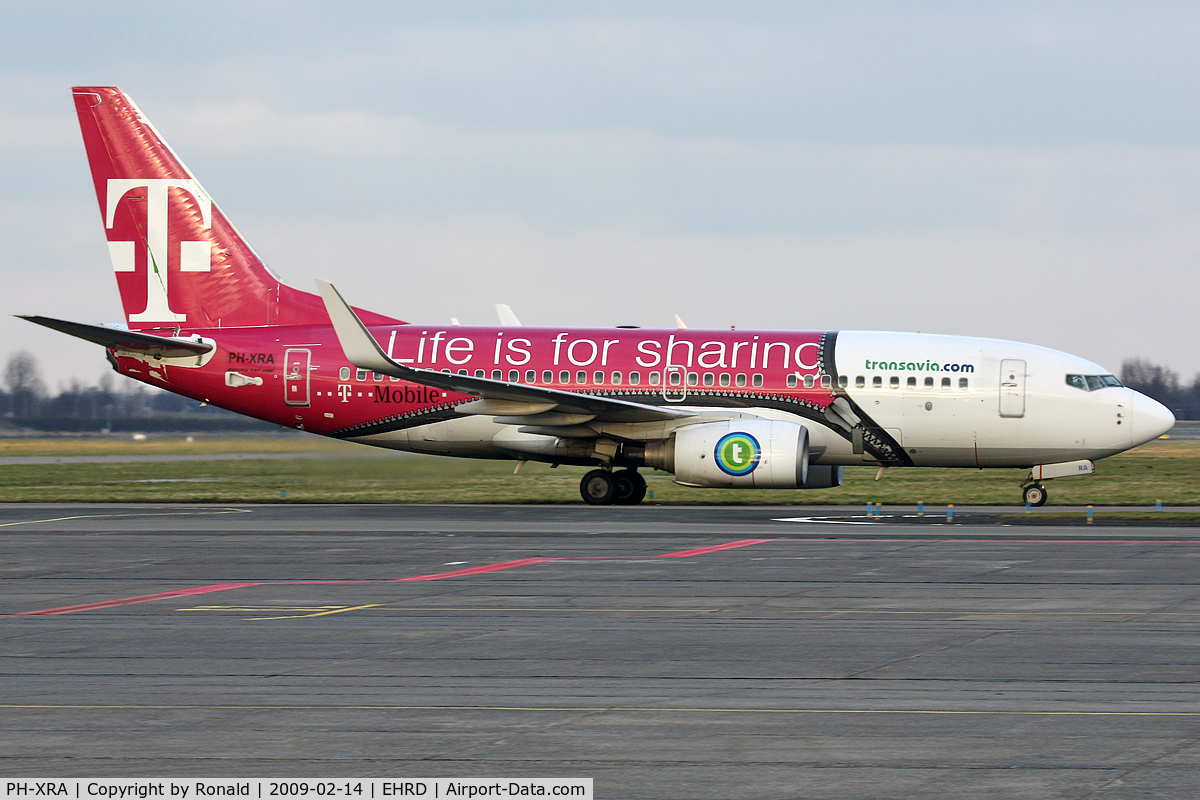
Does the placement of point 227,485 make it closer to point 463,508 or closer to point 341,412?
point 341,412

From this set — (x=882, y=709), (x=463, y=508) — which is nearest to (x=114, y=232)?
(x=463, y=508)

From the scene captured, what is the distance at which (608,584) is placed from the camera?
1645 cm

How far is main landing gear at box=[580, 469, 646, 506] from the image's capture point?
30.3 meters

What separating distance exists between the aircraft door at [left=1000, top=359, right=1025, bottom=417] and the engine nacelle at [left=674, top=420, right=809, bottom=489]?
15.2 feet

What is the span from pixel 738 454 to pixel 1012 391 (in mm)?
6534

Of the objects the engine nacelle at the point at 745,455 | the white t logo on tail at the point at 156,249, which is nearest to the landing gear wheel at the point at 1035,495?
the engine nacelle at the point at 745,455

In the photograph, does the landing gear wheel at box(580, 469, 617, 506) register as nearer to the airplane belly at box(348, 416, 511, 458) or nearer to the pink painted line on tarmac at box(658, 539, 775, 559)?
the airplane belly at box(348, 416, 511, 458)

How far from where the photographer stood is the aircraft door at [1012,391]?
2895cm

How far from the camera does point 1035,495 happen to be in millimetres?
29422

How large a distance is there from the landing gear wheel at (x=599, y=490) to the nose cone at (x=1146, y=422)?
11.7 meters

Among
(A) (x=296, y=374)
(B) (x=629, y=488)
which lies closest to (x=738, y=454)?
(B) (x=629, y=488)

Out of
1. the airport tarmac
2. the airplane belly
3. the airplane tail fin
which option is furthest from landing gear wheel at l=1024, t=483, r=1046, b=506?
the airplane tail fin

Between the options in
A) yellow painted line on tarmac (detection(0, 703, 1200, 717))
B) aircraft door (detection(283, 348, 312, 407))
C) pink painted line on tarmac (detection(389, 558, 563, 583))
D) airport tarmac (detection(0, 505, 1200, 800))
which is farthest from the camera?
aircraft door (detection(283, 348, 312, 407))

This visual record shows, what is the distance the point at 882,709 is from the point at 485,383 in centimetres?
1899
